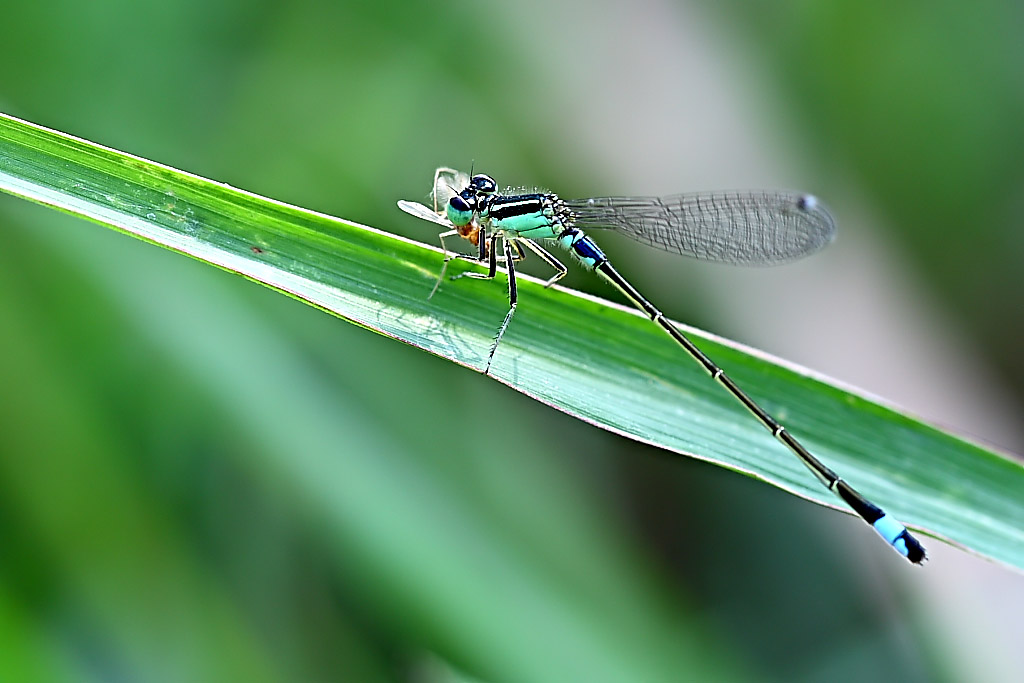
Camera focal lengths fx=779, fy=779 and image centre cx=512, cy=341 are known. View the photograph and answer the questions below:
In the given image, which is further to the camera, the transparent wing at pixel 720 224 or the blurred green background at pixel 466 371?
the transparent wing at pixel 720 224

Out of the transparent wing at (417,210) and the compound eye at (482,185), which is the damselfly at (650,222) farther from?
the transparent wing at (417,210)

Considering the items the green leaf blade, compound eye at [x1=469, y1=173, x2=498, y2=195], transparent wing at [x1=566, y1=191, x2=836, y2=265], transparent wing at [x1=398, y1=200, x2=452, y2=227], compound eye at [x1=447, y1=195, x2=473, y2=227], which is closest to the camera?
the green leaf blade

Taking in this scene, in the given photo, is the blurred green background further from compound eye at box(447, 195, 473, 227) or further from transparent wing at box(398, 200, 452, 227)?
transparent wing at box(398, 200, 452, 227)

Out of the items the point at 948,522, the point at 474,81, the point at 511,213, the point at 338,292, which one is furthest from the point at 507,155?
the point at 948,522

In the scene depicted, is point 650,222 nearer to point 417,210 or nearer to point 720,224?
point 720,224

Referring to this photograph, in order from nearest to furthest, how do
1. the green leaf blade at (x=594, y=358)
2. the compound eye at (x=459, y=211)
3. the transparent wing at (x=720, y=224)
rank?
the green leaf blade at (x=594, y=358) < the compound eye at (x=459, y=211) < the transparent wing at (x=720, y=224)

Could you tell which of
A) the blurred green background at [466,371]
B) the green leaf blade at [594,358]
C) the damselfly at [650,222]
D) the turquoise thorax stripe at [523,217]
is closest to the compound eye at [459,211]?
the damselfly at [650,222]

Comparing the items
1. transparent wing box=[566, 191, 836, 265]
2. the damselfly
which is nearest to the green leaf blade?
the damselfly
